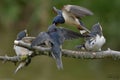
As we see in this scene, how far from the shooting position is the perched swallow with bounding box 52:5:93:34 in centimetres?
273

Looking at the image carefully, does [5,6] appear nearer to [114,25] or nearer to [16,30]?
[16,30]

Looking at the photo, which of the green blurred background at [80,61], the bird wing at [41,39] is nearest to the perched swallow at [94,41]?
the bird wing at [41,39]

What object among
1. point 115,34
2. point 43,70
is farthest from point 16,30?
point 115,34

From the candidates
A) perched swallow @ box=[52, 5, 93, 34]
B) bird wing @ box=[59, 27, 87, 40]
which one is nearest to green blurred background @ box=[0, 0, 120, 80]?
perched swallow @ box=[52, 5, 93, 34]

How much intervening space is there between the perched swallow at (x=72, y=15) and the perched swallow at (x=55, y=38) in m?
0.08

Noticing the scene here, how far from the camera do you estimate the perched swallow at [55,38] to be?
2500 millimetres

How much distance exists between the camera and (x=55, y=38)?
2.58m

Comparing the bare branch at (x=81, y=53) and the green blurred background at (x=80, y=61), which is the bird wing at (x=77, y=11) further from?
the green blurred background at (x=80, y=61)

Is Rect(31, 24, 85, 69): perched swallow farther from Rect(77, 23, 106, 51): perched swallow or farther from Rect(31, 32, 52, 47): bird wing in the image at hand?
Rect(77, 23, 106, 51): perched swallow

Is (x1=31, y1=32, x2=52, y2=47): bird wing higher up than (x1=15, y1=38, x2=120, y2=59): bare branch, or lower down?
higher up

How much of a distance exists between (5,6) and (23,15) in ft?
1.27

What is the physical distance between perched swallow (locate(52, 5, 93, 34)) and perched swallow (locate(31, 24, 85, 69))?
83 mm

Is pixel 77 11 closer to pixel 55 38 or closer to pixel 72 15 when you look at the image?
pixel 72 15

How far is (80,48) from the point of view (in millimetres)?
2797
